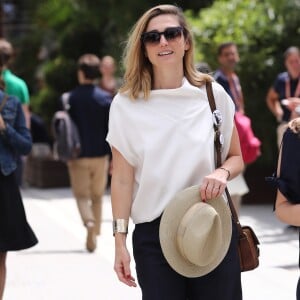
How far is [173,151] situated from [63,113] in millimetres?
5387

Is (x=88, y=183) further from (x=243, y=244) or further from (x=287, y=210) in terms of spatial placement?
(x=287, y=210)

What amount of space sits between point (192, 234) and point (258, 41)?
335 inches

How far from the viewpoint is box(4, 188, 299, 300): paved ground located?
676 centimetres

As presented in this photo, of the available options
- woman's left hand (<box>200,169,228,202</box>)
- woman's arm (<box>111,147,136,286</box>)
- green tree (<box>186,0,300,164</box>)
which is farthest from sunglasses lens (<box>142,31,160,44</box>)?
green tree (<box>186,0,300,164</box>)

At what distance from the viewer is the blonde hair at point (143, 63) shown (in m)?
3.82

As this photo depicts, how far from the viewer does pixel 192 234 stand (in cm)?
350

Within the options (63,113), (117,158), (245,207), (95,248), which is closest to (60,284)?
(95,248)

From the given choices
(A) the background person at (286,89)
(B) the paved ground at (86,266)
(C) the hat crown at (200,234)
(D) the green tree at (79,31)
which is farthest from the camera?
(D) the green tree at (79,31)

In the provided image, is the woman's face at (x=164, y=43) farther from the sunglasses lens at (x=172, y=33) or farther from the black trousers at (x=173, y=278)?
the black trousers at (x=173, y=278)

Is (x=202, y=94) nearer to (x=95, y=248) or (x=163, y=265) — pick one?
(x=163, y=265)

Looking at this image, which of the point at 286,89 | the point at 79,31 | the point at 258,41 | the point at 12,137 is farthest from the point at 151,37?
the point at 79,31

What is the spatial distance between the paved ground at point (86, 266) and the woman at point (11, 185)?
1.01m

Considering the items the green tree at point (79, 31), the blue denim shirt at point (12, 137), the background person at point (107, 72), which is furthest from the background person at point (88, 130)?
the green tree at point (79, 31)

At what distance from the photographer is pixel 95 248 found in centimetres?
870
